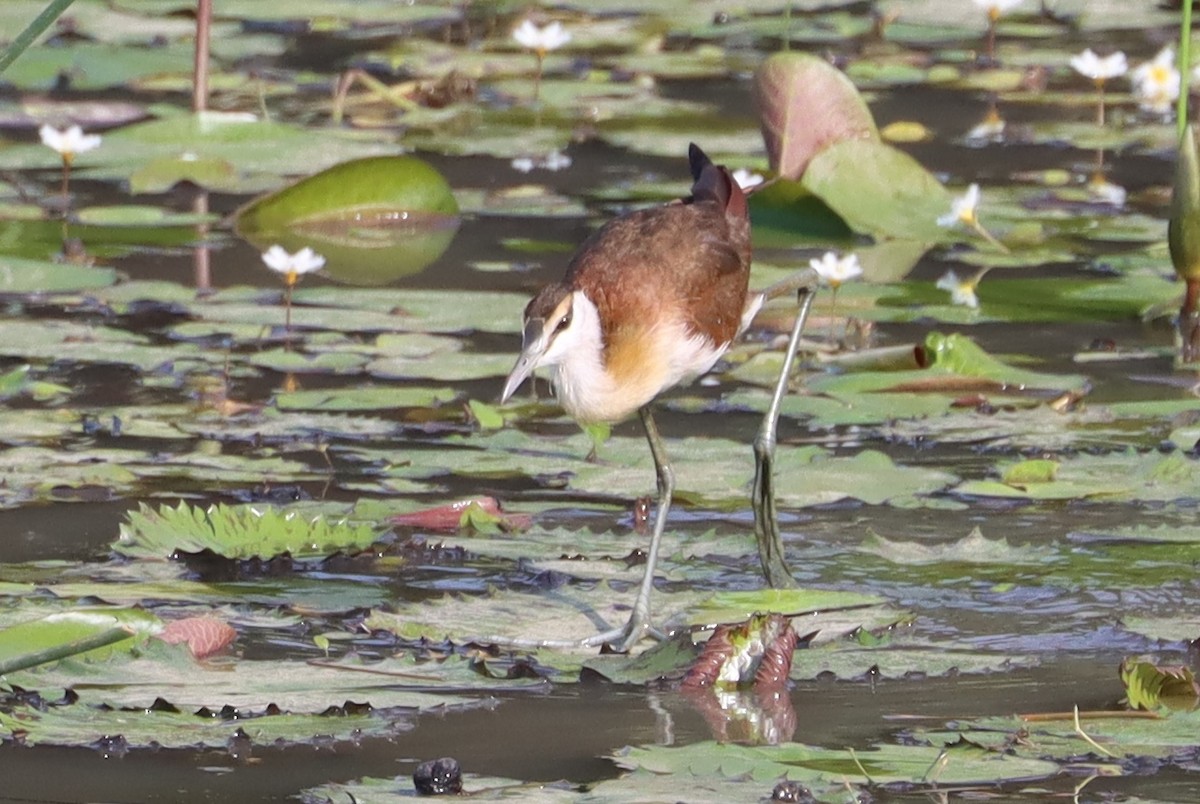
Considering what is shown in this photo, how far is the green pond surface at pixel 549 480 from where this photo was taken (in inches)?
142

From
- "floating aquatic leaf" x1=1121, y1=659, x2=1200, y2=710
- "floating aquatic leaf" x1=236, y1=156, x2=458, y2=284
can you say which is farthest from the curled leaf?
"floating aquatic leaf" x1=236, y1=156, x2=458, y2=284

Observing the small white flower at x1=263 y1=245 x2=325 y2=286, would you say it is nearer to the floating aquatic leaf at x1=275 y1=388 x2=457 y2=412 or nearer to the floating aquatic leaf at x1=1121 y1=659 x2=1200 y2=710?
the floating aquatic leaf at x1=275 y1=388 x2=457 y2=412

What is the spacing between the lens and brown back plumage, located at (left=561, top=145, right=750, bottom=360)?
4.38 m

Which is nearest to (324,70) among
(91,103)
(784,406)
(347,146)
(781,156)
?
(91,103)

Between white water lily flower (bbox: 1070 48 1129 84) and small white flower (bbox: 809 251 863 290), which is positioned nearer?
small white flower (bbox: 809 251 863 290)

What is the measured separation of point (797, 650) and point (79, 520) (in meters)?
1.70

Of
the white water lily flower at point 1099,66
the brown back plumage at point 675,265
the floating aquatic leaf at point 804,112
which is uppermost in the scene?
the white water lily flower at point 1099,66

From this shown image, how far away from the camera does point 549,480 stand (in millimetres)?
5293

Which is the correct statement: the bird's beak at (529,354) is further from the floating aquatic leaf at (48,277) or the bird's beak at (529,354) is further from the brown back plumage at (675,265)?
the floating aquatic leaf at (48,277)

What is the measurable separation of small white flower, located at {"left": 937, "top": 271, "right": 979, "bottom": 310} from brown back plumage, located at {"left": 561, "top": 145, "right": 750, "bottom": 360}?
2078mm

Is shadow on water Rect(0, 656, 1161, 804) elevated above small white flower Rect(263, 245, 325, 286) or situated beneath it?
situated beneath

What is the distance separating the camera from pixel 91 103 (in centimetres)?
1015

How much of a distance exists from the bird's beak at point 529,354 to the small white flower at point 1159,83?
252 inches

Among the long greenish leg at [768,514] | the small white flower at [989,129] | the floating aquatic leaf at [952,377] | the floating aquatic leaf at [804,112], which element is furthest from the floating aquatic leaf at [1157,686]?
the small white flower at [989,129]
